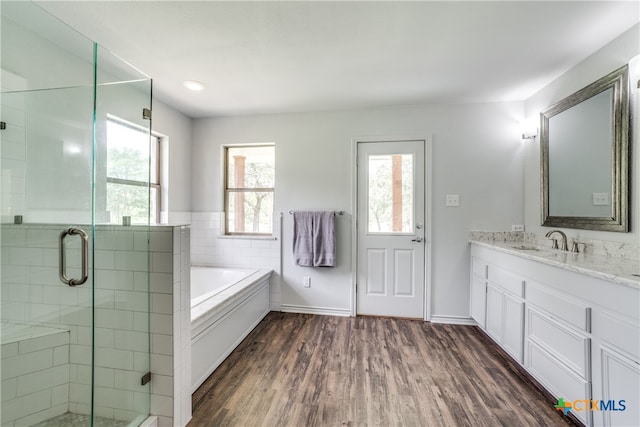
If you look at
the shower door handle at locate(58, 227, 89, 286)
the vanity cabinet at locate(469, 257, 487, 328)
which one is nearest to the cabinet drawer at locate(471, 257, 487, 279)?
the vanity cabinet at locate(469, 257, 487, 328)

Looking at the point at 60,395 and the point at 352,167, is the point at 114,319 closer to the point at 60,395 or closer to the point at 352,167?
the point at 60,395

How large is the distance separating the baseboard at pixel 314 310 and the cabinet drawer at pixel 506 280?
142 centimetres

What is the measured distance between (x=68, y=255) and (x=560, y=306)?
8.88 feet

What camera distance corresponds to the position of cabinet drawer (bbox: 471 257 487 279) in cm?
236

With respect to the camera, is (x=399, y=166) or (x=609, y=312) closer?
(x=609, y=312)

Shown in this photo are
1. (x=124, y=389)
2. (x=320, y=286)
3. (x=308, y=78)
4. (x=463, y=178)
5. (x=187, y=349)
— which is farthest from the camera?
(x=320, y=286)

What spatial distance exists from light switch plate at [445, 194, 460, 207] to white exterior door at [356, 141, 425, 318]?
25cm

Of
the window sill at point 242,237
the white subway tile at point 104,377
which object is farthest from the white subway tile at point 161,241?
the window sill at point 242,237

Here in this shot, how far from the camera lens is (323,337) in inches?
92.9

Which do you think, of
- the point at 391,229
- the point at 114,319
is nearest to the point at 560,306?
the point at 391,229

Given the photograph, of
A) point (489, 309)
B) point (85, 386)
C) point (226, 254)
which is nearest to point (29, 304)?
point (85, 386)

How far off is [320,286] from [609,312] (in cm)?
219

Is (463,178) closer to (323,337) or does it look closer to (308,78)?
(308,78)

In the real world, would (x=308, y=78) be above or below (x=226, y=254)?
above
